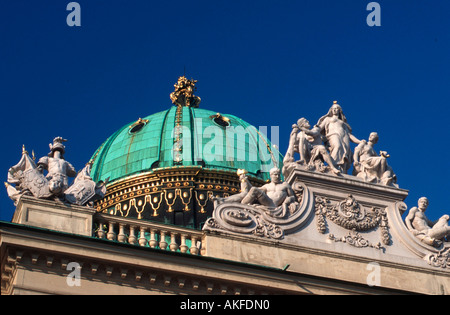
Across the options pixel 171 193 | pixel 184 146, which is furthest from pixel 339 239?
pixel 184 146

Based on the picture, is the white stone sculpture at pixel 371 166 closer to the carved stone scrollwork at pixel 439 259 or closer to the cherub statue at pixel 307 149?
the cherub statue at pixel 307 149

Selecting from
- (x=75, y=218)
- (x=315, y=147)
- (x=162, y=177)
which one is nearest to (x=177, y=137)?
(x=162, y=177)

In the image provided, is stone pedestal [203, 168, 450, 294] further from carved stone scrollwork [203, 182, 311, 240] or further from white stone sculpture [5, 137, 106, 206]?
white stone sculpture [5, 137, 106, 206]

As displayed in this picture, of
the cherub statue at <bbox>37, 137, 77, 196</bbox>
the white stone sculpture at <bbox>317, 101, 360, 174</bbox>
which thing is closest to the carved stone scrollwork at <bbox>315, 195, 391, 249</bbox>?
the white stone sculpture at <bbox>317, 101, 360, 174</bbox>

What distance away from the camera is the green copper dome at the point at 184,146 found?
36.0m

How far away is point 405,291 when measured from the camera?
26.6m

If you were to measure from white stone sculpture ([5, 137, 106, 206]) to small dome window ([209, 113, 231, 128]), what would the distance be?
1153 centimetres

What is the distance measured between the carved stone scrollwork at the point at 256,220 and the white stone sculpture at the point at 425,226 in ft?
8.69

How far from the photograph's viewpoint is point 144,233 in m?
26.2

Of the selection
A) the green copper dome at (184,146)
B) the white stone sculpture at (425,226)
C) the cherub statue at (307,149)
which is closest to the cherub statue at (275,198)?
the cherub statue at (307,149)

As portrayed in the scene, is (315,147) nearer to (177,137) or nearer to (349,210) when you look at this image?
(349,210)

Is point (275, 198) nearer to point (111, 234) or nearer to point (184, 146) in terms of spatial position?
point (111, 234)

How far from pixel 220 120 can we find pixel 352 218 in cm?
1064
